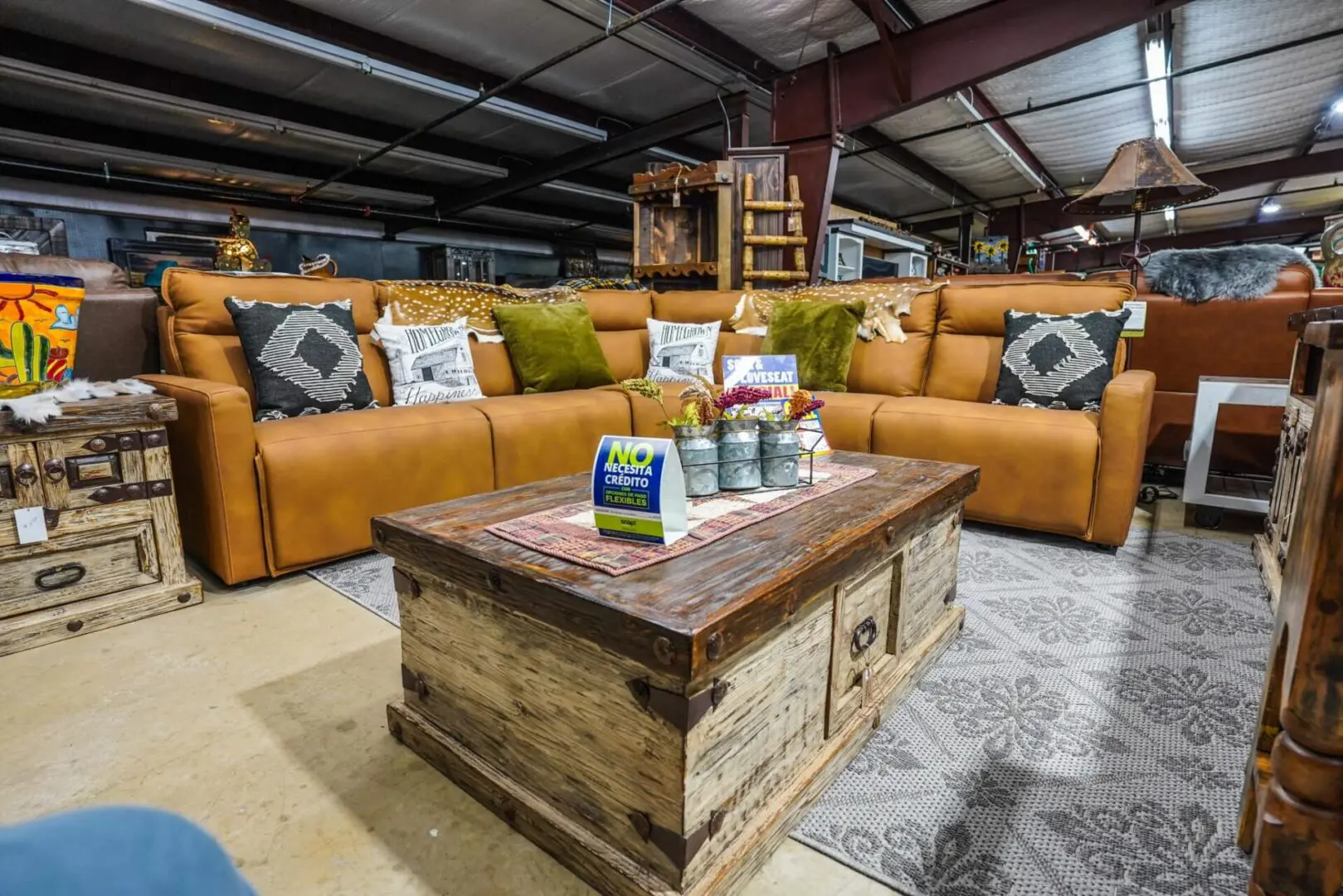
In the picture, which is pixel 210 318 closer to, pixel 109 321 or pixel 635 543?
pixel 109 321

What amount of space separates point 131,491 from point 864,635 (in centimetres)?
187

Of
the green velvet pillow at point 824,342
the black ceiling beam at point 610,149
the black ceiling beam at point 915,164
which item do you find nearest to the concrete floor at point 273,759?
the green velvet pillow at point 824,342

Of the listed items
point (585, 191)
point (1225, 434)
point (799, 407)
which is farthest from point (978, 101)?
point (799, 407)

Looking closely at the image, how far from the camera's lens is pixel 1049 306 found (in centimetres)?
262

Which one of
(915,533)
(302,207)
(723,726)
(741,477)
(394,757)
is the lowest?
(394,757)

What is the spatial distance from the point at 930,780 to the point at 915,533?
1.50ft

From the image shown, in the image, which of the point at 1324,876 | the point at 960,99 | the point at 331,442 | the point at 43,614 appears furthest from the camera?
the point at 960,99

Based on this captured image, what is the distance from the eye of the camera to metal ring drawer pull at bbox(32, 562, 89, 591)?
5.36 ft

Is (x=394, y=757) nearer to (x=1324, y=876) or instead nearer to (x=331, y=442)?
(x=331, y=442)

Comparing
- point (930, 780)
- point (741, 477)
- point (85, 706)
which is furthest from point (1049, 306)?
point (85, 706)

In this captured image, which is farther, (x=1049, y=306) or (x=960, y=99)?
(x=960, y=99)

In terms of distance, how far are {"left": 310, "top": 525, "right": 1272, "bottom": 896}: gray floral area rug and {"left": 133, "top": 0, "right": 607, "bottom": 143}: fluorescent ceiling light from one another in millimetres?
3515

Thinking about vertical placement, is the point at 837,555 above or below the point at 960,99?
below

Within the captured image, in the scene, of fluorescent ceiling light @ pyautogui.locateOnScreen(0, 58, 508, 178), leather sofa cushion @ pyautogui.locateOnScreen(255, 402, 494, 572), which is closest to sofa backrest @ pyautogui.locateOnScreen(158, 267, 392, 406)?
leather sofa cushion @ pyautogui.locateOnScreen(255, 402, 494, 572)
